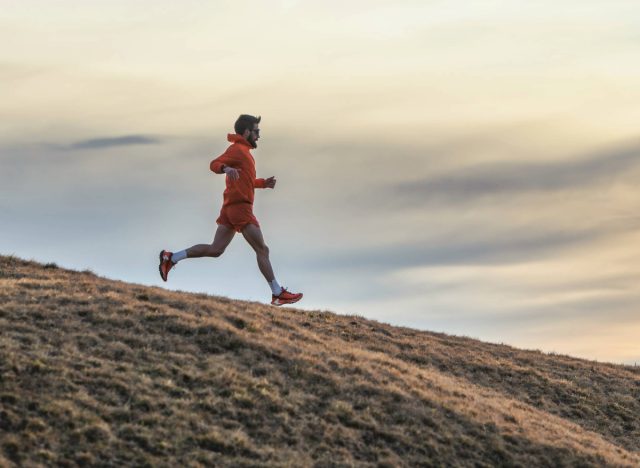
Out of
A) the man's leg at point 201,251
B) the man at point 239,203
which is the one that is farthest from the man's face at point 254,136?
the man's leg at point 201,251

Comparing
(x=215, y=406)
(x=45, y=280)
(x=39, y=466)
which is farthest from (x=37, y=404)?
(x=45, y=280)

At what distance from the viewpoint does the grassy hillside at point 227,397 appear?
1399 centimetres

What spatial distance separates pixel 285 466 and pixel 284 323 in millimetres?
8109

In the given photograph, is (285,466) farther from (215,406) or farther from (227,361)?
(227,361)

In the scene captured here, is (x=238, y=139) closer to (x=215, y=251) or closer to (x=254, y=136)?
(x=254, y=136)

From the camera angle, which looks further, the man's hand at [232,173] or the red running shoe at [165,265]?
the red running shoe at [165,265]

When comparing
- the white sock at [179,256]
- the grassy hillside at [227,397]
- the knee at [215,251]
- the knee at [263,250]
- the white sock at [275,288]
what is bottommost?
the grassy hillside at [227,397]

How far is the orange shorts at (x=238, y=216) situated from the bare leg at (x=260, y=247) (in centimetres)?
12

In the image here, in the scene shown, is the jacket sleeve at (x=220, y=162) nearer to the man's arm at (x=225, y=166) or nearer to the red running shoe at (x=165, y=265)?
the man's arm at (x=225, y=166)

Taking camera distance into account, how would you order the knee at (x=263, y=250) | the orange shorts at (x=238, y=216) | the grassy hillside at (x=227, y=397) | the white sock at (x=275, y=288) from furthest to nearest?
1. the white sock at (x=275, y=288)
2. the knee at (x=263, y=250)
3. the orange shorts at (x=238, y=216)
4. the grassy hillside at (x=227, y=397)

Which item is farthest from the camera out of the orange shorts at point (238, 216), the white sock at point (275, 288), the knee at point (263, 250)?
the white sock at point (275, 288)

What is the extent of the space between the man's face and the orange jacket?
0.10 metres

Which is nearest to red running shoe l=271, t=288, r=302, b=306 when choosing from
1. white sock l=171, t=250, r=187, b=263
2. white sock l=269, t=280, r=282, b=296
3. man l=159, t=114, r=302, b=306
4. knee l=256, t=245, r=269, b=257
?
white sock l=269, t=280, r=282, b=296

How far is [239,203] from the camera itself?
2128cm
